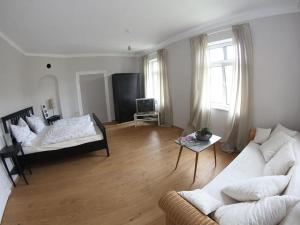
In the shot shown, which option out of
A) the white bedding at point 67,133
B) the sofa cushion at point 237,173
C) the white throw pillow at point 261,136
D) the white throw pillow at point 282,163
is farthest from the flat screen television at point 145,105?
the white throw pillow at point 282,163

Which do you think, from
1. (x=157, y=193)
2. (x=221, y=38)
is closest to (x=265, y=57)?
(x=221, y=38)

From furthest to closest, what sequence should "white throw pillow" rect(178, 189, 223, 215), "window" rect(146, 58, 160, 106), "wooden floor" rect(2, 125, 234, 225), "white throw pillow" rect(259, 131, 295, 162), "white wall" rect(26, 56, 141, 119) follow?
"window" rect(146, 58, 160, 106), "white wall" rect(26, 56, 141, 119), "white throw pillow" rect(259, 131, 295, 162), "wooden floor" rect(2, 125, 234, 225), "white throw pillow" rect(178, 189, 223, 215)

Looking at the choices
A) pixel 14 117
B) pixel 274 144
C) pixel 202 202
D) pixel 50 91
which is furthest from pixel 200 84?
pixel 50 91

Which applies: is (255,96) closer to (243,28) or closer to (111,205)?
(243,28)

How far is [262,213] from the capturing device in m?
1.05

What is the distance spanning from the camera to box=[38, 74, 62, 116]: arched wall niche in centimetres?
511

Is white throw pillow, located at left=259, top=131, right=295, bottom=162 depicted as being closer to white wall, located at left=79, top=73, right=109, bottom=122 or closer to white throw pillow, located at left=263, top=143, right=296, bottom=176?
white throw pillow, located at left=263, top=143, right=296, bottom=176

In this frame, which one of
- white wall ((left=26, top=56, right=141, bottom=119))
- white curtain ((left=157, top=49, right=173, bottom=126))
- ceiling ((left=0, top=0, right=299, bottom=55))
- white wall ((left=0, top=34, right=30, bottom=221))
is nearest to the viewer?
ceiling ((left=0, top=0, right=299, bottom=55))

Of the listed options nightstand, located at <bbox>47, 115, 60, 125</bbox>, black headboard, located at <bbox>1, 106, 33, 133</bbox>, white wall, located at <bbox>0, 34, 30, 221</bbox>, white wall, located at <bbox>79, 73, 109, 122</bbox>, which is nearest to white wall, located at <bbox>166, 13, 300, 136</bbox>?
white wall, located at <bbox>0, 34, 30, 221</bbox>

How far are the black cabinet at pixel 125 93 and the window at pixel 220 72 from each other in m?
2.88

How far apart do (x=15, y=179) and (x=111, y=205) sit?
6.07 feet

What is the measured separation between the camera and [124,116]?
582cm

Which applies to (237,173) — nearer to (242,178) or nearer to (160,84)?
(242,178)

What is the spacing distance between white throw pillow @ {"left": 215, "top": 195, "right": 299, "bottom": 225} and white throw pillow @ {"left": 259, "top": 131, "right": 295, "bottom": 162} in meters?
1.14
